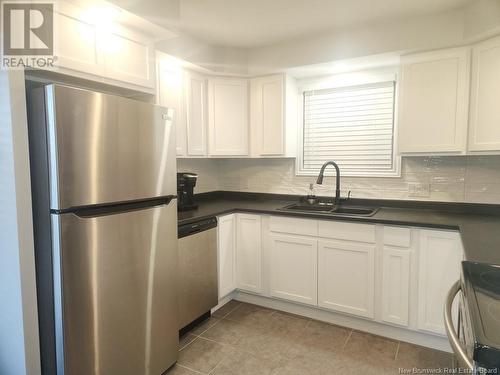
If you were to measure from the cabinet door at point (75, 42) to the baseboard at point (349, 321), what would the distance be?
2144 mm

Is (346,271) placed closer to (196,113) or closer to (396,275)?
(396,275)

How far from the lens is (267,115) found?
119 inches

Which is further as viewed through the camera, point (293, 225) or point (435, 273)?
point (293, 225)

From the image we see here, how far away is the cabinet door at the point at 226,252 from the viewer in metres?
2.69

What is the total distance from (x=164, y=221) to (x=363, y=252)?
147 centimetres

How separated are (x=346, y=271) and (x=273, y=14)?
203 centimetres

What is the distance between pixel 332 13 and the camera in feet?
7.58

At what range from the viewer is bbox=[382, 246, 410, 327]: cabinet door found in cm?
222

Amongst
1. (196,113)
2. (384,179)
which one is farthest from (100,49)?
(384,179)

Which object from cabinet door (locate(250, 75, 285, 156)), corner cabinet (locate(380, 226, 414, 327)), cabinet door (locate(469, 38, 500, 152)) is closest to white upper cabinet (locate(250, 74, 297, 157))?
cabinet door (locate(250, 75, 285, 156))

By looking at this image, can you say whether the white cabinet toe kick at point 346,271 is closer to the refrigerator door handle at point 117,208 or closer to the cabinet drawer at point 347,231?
the cabinet drawer at point 347,231

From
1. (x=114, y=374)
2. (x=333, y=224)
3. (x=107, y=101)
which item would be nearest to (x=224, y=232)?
(x=333, y=224)

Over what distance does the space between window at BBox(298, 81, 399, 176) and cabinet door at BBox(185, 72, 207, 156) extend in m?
1.01

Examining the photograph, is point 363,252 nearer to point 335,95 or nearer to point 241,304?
point 241,304
